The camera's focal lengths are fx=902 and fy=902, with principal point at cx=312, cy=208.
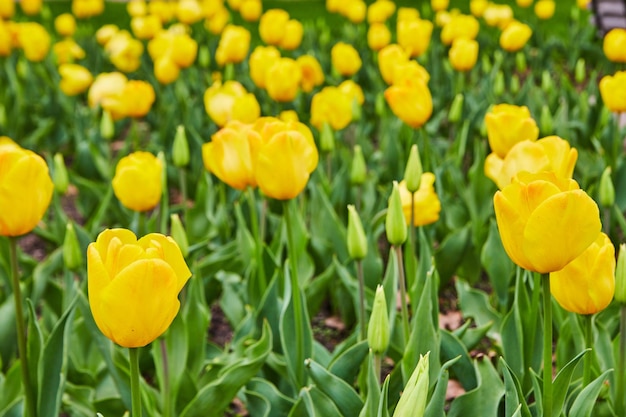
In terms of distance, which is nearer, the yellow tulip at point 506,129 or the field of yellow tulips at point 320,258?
the field of yellow tulips at point 320,258

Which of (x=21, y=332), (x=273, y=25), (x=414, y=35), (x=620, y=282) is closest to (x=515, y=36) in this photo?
(x=414, y=35)

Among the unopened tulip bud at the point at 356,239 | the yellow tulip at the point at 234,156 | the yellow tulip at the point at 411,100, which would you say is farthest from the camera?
the yellow tulip at the point at 411,100

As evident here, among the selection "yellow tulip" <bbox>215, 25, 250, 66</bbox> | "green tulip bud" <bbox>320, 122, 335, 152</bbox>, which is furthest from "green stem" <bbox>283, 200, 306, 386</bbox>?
"yellow tulip" <bbox>215, 25, 250, 66</bbox>

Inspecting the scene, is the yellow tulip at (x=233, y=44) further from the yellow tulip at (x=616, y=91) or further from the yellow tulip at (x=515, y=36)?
the yellow tulip at (x=616, y=91)

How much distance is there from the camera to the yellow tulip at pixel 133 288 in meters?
1.20

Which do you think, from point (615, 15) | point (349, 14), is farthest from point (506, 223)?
point (615, 15)

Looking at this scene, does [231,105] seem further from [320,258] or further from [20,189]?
[20,189]

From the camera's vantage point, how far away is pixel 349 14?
5.56m

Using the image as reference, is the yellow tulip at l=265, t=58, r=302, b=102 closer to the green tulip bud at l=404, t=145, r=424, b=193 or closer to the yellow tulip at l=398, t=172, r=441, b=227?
the yellow tulip at l=398, t=172, r=441, b=227

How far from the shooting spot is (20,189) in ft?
5.38

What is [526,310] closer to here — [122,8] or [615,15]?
[615,15]

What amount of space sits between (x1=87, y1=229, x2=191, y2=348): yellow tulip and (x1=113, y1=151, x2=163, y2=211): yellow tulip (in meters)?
1.02

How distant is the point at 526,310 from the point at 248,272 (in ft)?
2.62

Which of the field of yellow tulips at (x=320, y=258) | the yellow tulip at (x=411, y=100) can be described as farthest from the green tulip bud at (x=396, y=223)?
the yellow tulip at (x=411, y=100)
